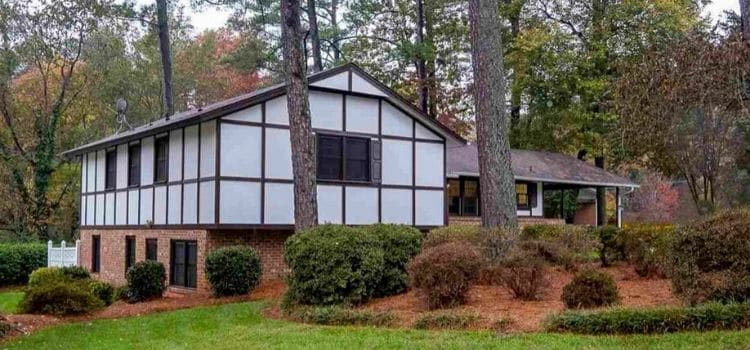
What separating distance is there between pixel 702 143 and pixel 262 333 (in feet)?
46.6

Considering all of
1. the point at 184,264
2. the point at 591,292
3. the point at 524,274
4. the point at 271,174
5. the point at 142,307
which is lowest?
the point at 142,307

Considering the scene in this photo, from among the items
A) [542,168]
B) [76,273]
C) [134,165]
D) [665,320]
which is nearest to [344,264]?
[665,320]

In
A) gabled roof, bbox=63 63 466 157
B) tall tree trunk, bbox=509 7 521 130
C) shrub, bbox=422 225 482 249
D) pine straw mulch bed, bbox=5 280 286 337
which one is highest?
tall tree trunk, bbox=509 7 521 130

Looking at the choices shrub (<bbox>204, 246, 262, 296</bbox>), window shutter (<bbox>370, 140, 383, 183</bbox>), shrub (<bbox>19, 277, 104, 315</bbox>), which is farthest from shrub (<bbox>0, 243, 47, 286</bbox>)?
window shutter (<bbox>370, 140, 383, 183</bbox>)

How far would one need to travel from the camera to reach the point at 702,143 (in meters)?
18.6

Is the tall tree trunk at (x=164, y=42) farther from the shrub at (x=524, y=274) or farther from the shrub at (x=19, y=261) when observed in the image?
the shrub at (x=524, y=274)

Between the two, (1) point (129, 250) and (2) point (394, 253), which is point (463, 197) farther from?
(2) point (394, 253)

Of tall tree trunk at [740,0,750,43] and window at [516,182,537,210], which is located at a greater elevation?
tall tree trunk at [740,0,750,43]

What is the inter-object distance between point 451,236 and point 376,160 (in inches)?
243

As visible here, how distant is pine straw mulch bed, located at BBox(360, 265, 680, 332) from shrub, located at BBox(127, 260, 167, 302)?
6.16 meters

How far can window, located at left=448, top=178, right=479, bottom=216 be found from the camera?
78.1 ft

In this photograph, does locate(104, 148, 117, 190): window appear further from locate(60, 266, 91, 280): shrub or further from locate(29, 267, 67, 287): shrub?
locate(60, 266, 91, 280): shrub

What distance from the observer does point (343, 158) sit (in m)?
16.9

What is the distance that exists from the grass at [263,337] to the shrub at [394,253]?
1963mm
